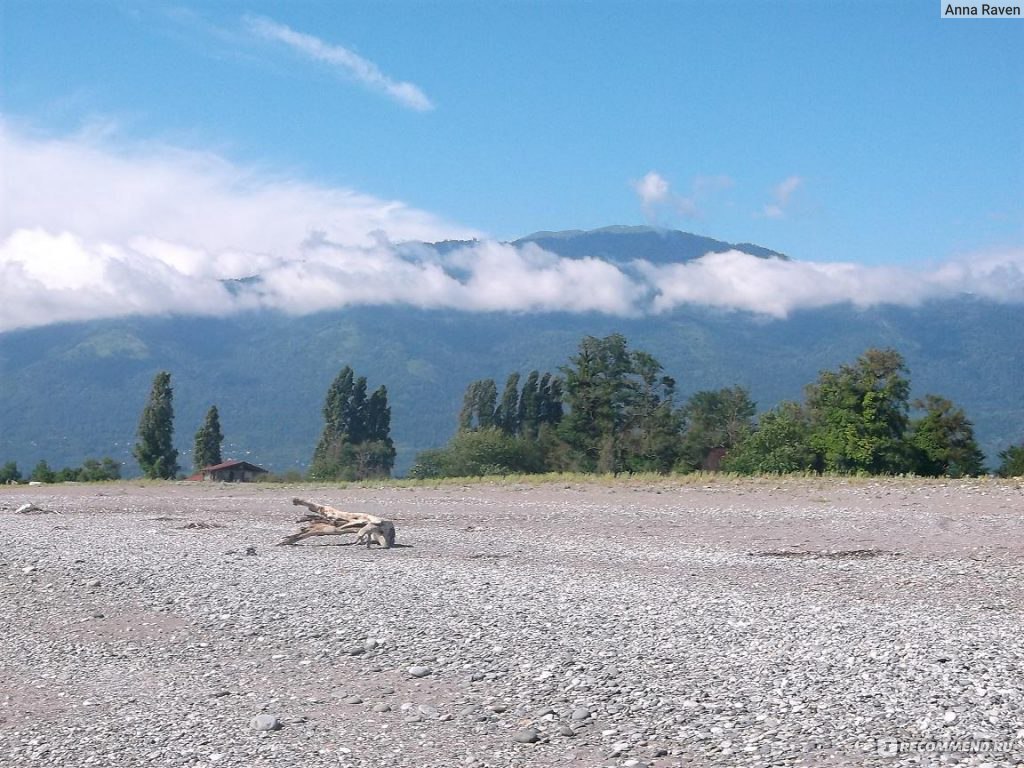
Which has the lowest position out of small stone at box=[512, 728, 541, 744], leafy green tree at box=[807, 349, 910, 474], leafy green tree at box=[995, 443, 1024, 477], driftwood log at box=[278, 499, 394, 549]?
small stone at box=[512, 728, 541, 744]

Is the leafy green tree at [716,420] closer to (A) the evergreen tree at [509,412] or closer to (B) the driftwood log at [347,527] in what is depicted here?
(A) the evergreen tree at [509,412]

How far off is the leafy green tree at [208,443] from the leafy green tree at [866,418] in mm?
58086

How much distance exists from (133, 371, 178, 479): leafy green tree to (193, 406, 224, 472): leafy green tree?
10000mm

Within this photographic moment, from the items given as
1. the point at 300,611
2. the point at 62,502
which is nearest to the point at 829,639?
the point at 300,611

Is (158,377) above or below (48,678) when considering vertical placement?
above

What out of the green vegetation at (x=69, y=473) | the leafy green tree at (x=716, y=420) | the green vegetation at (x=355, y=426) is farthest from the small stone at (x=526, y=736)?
the green vegetation at (x=355, y=426)

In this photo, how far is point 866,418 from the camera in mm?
55875

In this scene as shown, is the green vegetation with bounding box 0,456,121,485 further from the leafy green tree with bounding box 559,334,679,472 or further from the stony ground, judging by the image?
the stony ground

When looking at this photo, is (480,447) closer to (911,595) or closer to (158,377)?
(158,377)

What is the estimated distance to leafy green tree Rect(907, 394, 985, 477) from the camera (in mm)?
55281

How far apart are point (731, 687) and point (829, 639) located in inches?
70.2

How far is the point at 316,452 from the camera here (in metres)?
107

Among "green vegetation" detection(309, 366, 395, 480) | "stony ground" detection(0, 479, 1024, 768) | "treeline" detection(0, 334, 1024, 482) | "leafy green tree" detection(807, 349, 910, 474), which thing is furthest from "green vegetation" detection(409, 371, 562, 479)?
"stony ground" detection(0, 479, 1024, 768)

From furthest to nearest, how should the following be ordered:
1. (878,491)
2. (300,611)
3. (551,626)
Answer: (878,491)
(300,611)
(551,626)
